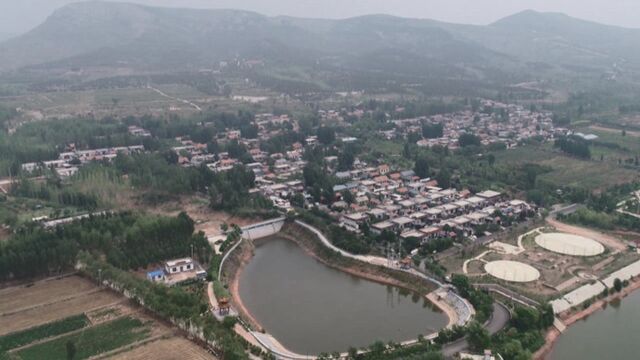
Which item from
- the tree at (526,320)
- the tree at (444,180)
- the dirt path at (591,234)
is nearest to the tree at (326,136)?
the tree at (444,180)

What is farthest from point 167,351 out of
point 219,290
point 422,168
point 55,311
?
point 422,168

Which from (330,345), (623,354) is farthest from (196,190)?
(623,354)

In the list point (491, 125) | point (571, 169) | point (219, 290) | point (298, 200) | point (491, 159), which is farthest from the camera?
point (491, 125)

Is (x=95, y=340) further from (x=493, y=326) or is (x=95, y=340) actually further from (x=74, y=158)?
(x=74, y=158)

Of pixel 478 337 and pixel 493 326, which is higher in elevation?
pixel 478 337

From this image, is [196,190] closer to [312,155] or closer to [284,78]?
[312,155]

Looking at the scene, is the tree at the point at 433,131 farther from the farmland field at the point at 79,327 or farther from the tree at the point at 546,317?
the farmland field at the point at 79,327

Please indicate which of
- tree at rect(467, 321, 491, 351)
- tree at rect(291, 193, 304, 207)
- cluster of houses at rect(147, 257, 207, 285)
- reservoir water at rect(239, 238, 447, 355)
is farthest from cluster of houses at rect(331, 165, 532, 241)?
tree at rect(467, 321, 491, 351)
